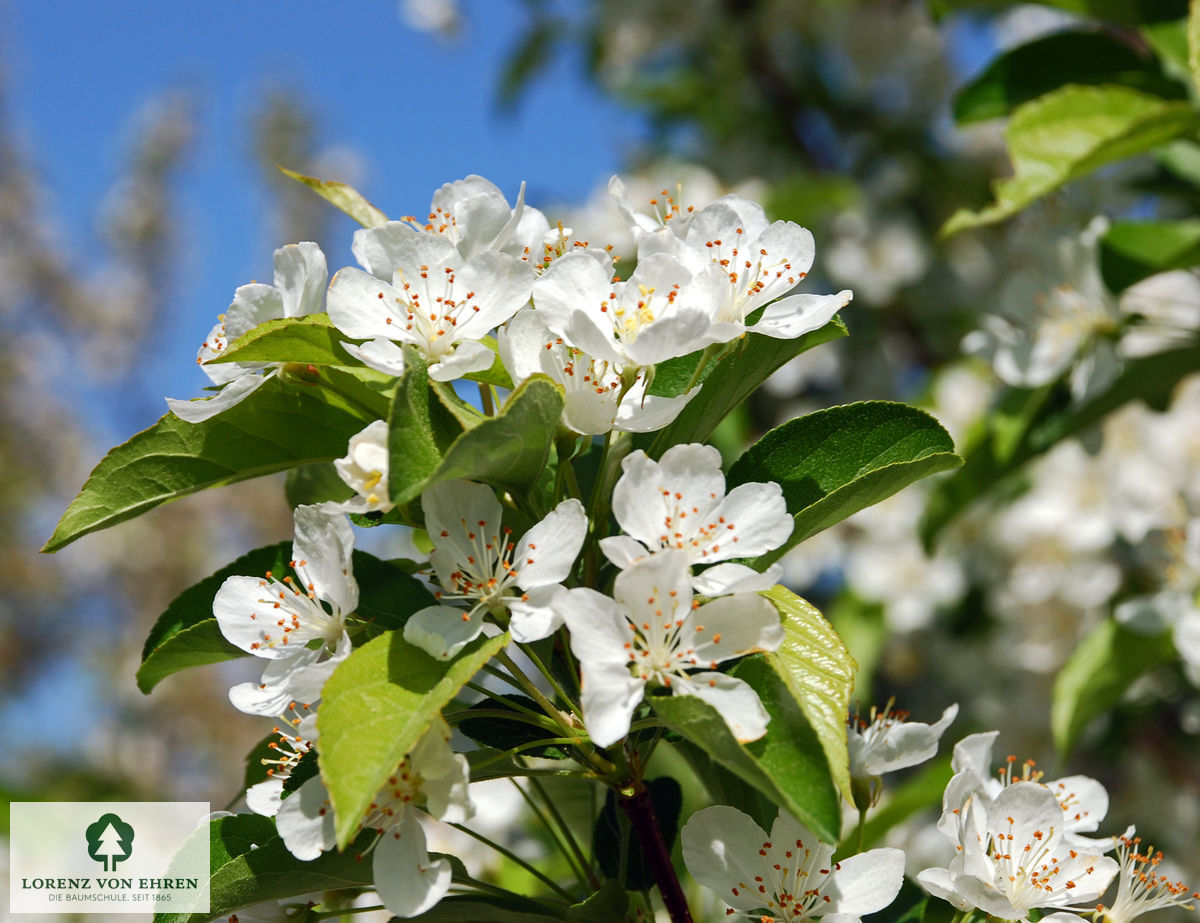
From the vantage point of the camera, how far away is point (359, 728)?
2.27 feet

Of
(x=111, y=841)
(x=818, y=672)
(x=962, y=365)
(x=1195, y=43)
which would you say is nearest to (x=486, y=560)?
(x=818, y=672)

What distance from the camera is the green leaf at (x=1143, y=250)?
1.58 meters

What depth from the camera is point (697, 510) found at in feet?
2.65

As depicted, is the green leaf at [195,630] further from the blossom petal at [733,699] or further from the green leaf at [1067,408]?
the green leaf at [1067,408]

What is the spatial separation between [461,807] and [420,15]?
438 centimetres

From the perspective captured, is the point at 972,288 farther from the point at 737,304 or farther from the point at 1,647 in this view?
the point at 1,647

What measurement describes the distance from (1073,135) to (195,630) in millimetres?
1298

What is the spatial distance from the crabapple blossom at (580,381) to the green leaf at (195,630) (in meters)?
0.30

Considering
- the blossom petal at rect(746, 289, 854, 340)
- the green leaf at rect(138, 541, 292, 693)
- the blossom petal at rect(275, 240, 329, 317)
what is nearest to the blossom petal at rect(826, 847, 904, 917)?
the blossom petal at rect(746, 289, 854, 340)

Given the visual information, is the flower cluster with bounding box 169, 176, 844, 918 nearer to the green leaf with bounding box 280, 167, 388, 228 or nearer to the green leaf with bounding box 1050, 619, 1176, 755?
the green leaf with bounding box 280, 167, 388, 228

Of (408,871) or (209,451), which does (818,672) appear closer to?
(408,871)

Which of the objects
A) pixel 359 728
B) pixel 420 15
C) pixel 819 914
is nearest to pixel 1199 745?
pixel 819 914

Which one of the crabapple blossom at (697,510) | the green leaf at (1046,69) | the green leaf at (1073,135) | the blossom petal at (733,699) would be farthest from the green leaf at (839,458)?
the green leaf at (1046,69)

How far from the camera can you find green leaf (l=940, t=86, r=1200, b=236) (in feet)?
4.54
